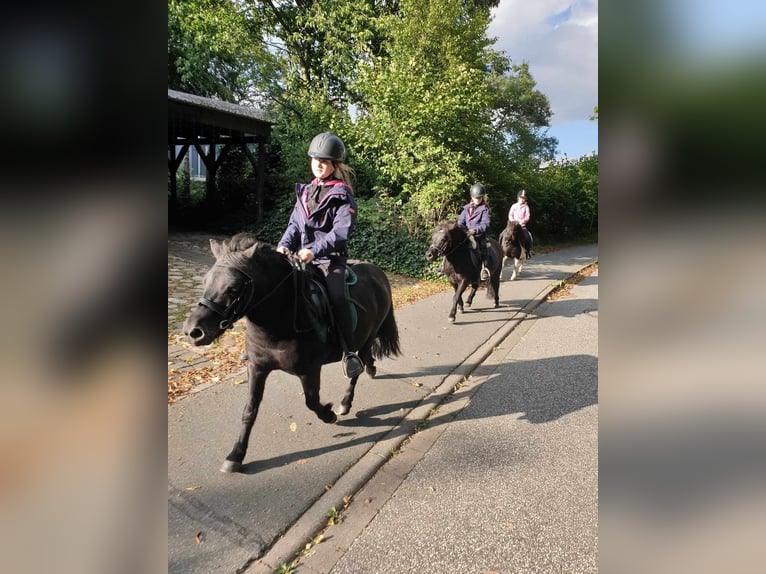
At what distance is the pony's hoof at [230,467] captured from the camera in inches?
126

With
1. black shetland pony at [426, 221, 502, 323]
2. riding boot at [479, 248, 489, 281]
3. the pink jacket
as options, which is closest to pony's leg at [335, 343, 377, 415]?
black shetland pony at [426, 221, 502, 323]

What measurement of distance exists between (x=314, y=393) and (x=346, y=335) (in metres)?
0.54

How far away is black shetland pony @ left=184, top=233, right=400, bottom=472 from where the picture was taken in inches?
100.0

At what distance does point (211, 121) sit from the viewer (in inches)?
529

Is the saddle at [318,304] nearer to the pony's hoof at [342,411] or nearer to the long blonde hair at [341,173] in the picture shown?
the long blonde hair at [341,173]

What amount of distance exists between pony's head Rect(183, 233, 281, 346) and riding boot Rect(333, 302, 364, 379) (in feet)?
3.23

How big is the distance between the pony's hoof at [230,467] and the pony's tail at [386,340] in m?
2.07

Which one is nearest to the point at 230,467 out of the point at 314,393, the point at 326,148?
the point at 314,393
